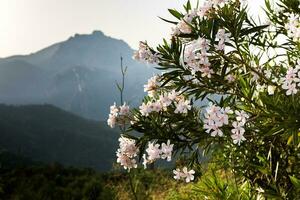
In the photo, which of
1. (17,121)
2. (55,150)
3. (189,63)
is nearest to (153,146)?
(189,63)

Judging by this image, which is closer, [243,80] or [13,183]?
[243,80]

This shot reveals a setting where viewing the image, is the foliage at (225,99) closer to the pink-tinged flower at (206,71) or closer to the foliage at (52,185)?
the pink-tinged flower at (206,71)

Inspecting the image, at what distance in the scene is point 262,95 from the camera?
2844 millimetres

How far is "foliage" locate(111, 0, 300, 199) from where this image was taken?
2885mm

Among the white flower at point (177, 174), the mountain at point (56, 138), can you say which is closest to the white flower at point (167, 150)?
the white flower at point (177, 174)

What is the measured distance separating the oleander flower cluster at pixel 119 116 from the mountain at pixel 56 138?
123057mm

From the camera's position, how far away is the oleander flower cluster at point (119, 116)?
3.84m

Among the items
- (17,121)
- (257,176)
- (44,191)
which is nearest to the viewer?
(257,176)

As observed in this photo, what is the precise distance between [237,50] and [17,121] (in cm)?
17960

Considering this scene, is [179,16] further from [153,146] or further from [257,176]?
[257,176]

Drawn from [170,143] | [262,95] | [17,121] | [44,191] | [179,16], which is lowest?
[44,191]

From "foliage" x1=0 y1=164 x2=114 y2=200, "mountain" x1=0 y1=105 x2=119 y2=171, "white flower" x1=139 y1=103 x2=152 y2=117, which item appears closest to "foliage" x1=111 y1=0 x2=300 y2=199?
"white flower" x1=139 y1=103 x2=152 y2=117

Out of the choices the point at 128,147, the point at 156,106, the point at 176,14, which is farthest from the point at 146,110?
the point at 176,14

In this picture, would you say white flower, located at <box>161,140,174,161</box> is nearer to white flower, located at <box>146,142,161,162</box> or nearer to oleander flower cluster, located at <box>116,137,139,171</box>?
white flower, located at <box>146,142,161,162</box>
